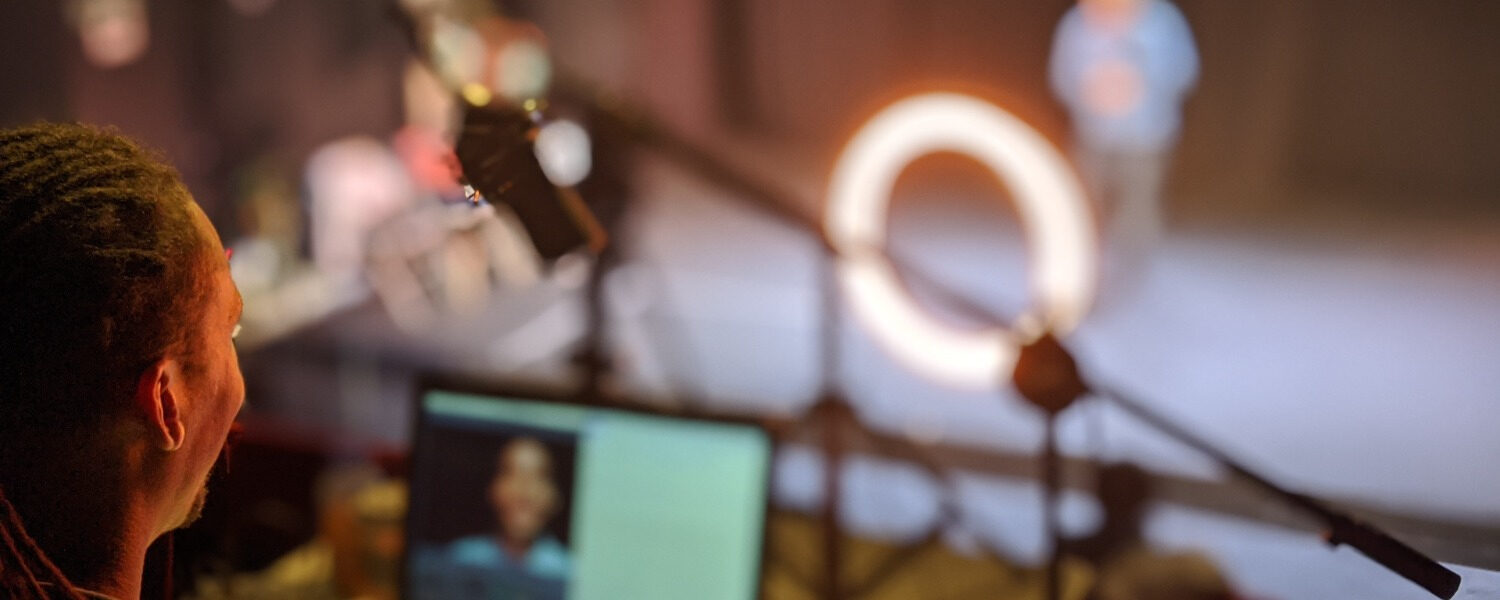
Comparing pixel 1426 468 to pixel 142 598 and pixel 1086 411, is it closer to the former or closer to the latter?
pixel 1086 411

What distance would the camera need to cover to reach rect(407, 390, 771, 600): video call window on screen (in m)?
1.26

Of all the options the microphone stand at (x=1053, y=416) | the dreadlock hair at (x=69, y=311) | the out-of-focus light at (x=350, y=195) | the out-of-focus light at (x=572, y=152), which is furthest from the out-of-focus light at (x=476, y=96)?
the out-of-focus light at (x=350, y=195)

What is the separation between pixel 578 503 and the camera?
1339 millimetres

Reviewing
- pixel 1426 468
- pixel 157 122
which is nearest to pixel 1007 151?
pixel 1426 468

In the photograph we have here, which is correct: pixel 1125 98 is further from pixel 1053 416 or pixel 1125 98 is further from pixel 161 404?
pixel 161 404

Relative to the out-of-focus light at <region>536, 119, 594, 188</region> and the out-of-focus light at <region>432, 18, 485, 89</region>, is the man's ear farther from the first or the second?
the out-of-focus light at <region>536, 119, 594, 188</region>

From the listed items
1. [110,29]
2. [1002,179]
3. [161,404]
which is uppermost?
[110,29]

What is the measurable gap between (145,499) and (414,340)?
1675mm

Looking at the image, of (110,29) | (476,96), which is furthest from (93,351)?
(110,29)

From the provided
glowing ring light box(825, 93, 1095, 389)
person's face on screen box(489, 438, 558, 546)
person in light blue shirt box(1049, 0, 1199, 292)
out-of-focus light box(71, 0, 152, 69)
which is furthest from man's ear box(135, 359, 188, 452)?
out-of-focus light box(71, 0, 152, 69)

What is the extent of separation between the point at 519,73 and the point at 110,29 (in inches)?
86.5

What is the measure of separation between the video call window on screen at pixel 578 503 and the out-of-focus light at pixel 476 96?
423 millimetres

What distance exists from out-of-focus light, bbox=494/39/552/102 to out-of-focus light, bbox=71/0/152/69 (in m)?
1.91

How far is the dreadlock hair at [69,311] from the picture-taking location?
76 centimetres
